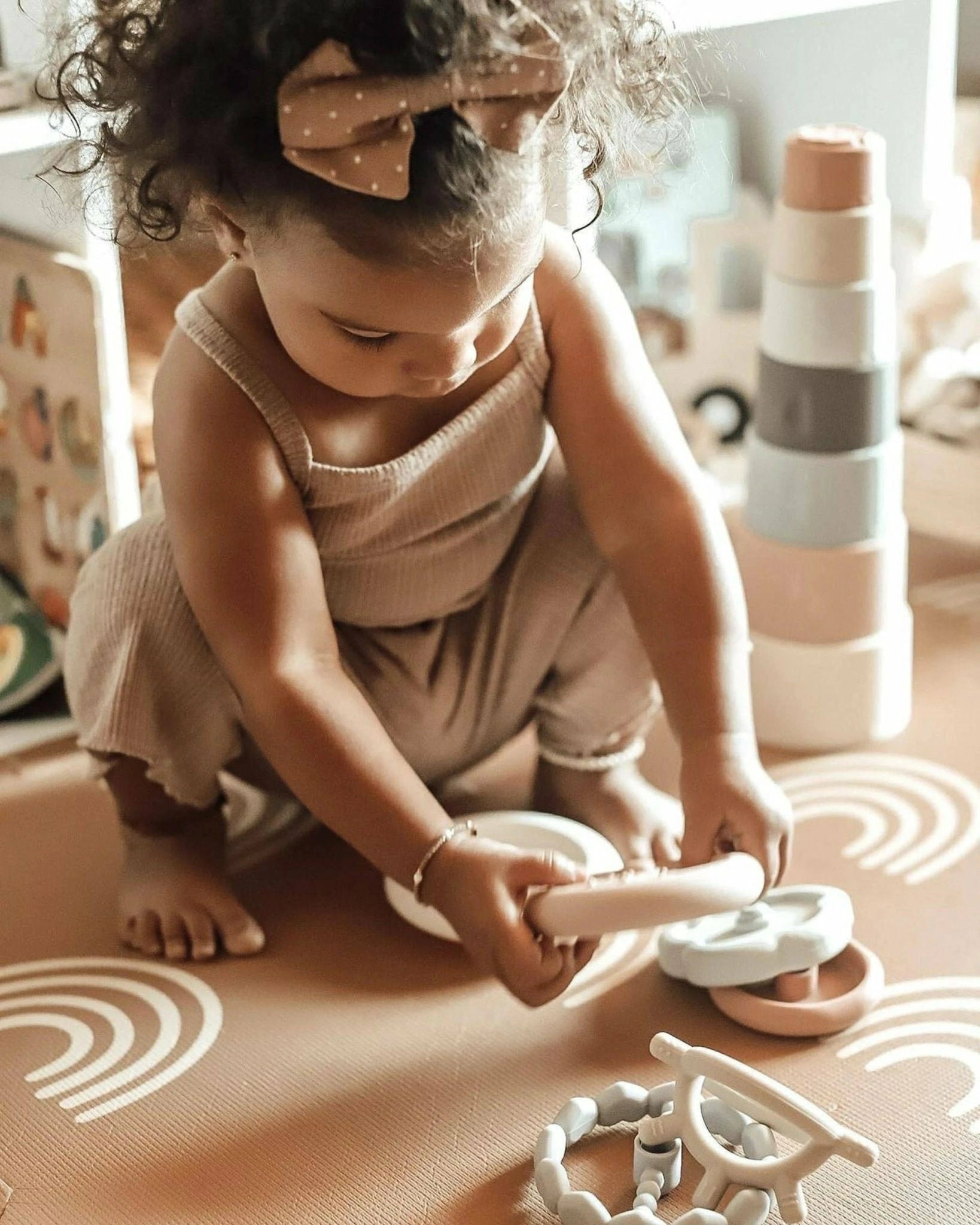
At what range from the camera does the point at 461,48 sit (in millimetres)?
626

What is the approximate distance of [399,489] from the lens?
0.90 metres

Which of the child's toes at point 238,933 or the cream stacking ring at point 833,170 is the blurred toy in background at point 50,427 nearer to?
the child's toes at point 238,933

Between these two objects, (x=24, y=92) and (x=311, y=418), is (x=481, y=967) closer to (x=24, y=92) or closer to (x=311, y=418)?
(x=311, y=418)

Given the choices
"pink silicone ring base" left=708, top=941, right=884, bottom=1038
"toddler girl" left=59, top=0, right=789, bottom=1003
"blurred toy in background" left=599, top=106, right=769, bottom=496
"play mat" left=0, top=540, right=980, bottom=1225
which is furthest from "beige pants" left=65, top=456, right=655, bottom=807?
"blurred toy in background" left=599, top=106, right=769, bottom=496

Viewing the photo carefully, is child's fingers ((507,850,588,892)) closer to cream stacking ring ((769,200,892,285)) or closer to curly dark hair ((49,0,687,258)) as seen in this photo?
curly dark hair ((49,0,687,258))

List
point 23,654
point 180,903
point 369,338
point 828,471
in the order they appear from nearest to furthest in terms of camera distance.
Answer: point 369,338, point 180,903, point 828,471, point 23,654

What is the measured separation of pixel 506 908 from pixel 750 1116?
5.8 inches

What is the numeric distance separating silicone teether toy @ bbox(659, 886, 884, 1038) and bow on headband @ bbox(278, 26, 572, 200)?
1.38 feet

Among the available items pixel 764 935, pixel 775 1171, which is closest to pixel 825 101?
pixel 764 935

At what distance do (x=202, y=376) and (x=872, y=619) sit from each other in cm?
48

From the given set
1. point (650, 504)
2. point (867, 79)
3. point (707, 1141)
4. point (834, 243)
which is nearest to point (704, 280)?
point (867, 79)

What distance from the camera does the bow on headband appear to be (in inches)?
24.5

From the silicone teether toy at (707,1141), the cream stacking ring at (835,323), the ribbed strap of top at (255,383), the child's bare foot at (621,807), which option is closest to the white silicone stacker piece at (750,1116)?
the silicone teether toy at (707,1141)

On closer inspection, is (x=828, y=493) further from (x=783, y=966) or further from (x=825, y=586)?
(x=783, y=966)
